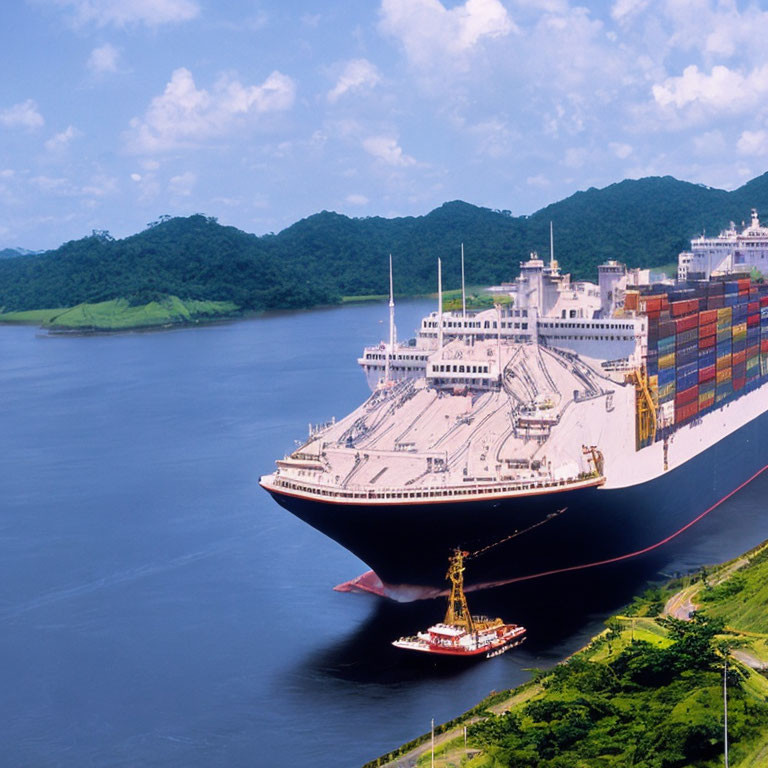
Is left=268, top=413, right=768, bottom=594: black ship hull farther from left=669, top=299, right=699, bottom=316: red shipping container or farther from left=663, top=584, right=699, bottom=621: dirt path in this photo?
left=669, top=299, right=699, bottom=316: red shipping container

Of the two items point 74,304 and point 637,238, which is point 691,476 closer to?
point 74,304

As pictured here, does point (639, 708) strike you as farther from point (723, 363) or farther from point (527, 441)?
point (723, 363)

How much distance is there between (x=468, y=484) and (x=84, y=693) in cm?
870

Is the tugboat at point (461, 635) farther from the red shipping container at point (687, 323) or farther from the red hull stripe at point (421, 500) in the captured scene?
the red shipping container at point (687, 323)

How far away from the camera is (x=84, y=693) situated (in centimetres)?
2519

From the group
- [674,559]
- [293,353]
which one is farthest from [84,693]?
[293,353]

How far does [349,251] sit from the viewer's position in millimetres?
168500

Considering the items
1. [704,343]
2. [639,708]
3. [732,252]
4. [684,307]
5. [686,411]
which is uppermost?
[732,252]

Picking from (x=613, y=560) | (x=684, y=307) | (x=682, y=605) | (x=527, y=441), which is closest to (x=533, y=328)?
(x=527, y=441)

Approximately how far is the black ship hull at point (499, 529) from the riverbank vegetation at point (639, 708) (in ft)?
11.9

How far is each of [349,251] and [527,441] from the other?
141376 mm

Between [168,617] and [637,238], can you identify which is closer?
[168,617]

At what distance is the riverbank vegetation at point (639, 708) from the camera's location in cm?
1869

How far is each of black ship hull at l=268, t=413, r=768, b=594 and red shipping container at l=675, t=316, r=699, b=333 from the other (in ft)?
13.9
